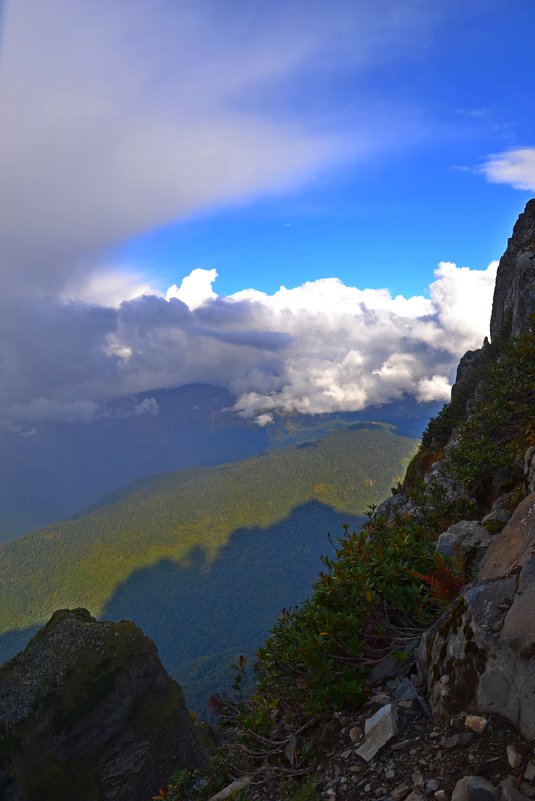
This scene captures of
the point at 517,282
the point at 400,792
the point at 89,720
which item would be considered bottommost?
the point at 89,720

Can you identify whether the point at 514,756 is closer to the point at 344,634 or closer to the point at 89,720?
the point at 344,634

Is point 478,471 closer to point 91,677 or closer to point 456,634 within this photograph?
point 456,634

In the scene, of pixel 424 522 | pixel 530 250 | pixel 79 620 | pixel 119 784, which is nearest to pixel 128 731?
pixel 119 784

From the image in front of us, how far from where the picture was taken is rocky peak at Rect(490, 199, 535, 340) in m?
33.7

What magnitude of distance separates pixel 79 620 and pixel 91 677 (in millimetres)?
14228

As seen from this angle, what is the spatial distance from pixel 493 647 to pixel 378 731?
213 centimetres

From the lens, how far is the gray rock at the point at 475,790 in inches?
187

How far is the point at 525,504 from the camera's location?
28.6 feet

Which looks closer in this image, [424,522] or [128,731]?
[424,522]

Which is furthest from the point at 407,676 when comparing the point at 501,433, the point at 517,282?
the point at 517,282

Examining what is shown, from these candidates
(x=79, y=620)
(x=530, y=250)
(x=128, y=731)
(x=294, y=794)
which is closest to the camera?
(x=294, y=794)

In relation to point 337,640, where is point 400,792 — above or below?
below

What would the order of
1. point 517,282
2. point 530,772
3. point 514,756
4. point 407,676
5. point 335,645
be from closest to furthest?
point 530,772
point 514,756
point 407,676
point 335,645
point 517,282

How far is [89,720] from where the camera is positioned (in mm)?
81250
